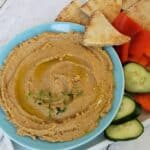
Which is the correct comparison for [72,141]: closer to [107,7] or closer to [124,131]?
[124,131]

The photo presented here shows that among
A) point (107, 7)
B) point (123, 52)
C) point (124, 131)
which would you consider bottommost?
point (124, 131)

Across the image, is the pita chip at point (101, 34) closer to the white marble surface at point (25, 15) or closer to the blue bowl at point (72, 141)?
the blue bowl at point (72, 141)

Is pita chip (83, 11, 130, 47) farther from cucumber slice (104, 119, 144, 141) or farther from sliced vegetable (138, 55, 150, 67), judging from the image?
cucumber slice (104, 119, 144, 141)

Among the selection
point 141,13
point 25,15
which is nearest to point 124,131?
point 141,13

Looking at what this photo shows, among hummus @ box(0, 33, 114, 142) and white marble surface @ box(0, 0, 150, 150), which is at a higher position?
white marble surface @ box(0, 0, 150, 150)

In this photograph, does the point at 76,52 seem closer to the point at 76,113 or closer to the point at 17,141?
the point at 76,113

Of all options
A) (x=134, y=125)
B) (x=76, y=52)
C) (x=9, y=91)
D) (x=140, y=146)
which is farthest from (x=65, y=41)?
(x=140, y=146)

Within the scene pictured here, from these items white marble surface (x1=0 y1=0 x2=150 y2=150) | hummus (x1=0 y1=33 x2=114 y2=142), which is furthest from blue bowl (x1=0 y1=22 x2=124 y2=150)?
white marble surface (x1=0 y1=0 x2=150 y2=150)
